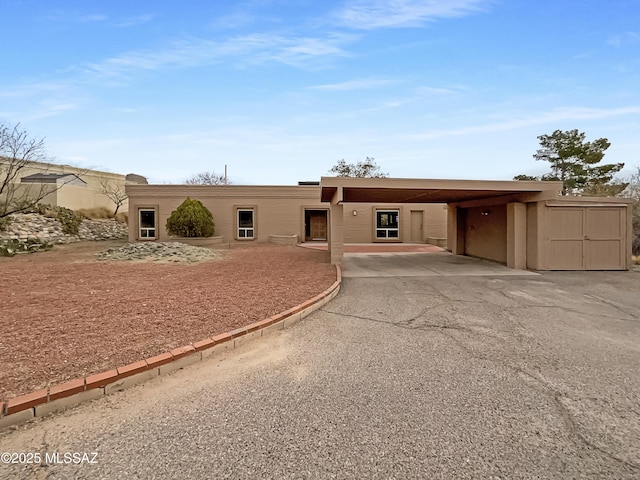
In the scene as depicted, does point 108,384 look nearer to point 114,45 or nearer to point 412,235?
point 114,45

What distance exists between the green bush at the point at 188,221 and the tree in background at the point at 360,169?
58.0 feet

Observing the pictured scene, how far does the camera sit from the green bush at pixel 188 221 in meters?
16.2

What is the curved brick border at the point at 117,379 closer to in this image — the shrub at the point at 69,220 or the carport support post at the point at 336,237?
the carport support post at the point at 336,237

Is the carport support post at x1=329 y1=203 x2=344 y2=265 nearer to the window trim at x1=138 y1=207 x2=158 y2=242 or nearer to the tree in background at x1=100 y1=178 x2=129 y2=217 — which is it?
the window trim at x1=138 y1=207 x2=158 y2=242

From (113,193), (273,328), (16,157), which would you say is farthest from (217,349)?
(113,193)

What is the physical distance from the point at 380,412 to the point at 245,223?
16.6 m

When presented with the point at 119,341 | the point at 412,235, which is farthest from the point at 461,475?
the point at 412,235

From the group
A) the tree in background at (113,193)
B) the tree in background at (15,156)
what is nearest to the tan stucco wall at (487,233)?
the tree in background at (15,156)

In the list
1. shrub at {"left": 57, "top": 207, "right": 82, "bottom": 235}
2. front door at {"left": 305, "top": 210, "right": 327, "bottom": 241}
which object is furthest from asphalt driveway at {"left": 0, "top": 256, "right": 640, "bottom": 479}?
shrub at {"left": 57, "top": 207, "right": 82, "bottom": 235}

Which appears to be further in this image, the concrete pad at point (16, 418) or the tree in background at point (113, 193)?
the tree in background at point (113, 193)

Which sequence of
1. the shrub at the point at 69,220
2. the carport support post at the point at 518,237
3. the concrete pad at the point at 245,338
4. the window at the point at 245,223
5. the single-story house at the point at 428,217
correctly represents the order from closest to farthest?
the concrete pad at the point at 245,338 < the single-story house at the point at 428,217 < the carport support post at the point at 518,237 < the window at the point at 245,223 < the shrub at the point at 69,220

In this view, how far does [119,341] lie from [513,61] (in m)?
13.2

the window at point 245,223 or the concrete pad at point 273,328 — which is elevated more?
the window at point 245,223

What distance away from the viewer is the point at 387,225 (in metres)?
19.5
